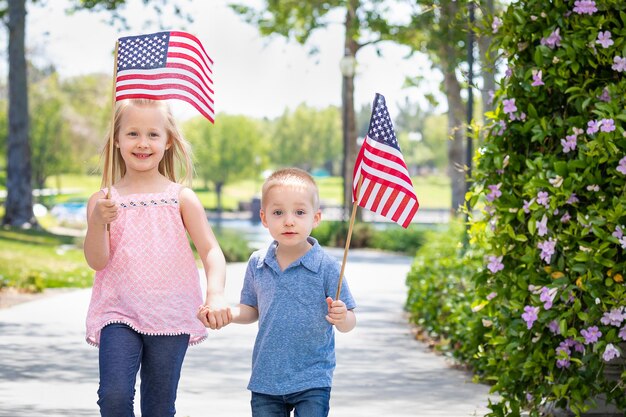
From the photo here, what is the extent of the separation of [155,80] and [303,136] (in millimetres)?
108774

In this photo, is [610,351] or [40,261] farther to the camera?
[40,261]

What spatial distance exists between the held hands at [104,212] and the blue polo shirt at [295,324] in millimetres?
615

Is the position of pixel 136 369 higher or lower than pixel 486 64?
lower

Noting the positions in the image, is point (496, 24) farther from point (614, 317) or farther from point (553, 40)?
point (614, 317)

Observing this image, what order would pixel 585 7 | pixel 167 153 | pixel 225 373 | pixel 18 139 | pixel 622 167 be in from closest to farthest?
pixel 167 153
pixel 622 167
pixel 585 7
pixel 225 373
pixel 18 139

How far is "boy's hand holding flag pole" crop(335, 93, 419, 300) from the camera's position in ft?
15.8

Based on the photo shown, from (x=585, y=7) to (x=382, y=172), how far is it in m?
1.89

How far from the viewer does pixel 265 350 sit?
4523 millimetres

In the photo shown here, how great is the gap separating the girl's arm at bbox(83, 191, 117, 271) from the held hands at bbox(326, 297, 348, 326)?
0.94 m

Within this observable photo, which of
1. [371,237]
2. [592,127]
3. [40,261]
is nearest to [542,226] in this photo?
[592,127]

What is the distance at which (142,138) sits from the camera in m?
4.89

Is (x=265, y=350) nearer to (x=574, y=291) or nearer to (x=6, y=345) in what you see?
(x=574, y=291)

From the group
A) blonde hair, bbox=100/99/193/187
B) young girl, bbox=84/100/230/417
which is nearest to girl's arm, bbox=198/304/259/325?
young girl, bbox=84/100/230/417

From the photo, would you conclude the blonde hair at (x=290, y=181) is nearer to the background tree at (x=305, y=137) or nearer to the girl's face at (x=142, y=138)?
the girl's face at (x=142, y=138)
